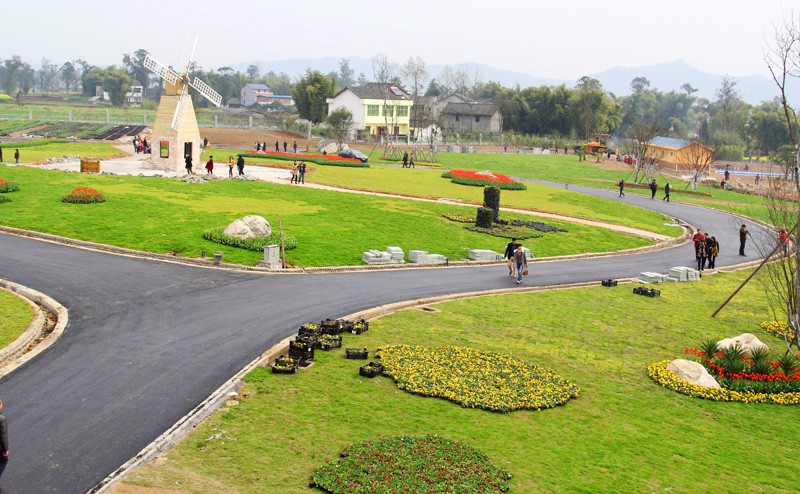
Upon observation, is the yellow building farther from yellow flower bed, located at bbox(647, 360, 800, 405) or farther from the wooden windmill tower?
yellow flower bed, located at bbox(647, 360, 800, 405)

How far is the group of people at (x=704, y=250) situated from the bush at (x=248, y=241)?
19.8 meters

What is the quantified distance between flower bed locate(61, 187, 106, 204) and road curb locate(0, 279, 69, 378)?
12.9 meters

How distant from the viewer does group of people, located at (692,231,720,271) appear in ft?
103

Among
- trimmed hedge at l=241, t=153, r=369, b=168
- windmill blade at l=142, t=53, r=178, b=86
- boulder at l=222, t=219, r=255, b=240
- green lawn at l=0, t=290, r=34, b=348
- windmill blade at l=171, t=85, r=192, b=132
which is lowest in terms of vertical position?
green lawn at l=0, t=290, r=34, b=348

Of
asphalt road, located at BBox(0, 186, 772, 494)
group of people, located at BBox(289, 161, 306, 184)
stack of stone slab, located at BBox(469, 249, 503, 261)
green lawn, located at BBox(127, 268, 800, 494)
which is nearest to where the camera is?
green lawn, located at BBox(127, 268, 800, 494)

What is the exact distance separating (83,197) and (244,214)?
27.5 ft

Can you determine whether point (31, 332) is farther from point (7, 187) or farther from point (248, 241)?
point (7, 187)

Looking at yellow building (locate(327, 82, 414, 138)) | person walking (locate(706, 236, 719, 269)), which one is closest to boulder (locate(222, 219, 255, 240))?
person walking (locate(706, 236, 719, 269))

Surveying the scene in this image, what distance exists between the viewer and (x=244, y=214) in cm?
3247

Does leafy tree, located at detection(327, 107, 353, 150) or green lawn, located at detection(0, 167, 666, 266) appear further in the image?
leafy tree, located at detection(327, 107, 353, 150)

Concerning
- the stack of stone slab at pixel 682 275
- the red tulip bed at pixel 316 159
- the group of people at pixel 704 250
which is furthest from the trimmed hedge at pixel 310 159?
the stack of stone slab at pixel 682 275

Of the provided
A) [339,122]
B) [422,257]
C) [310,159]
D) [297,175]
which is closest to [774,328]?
[422,257]

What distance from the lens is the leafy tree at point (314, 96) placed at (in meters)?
104

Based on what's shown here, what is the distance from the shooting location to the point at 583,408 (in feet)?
46.0
